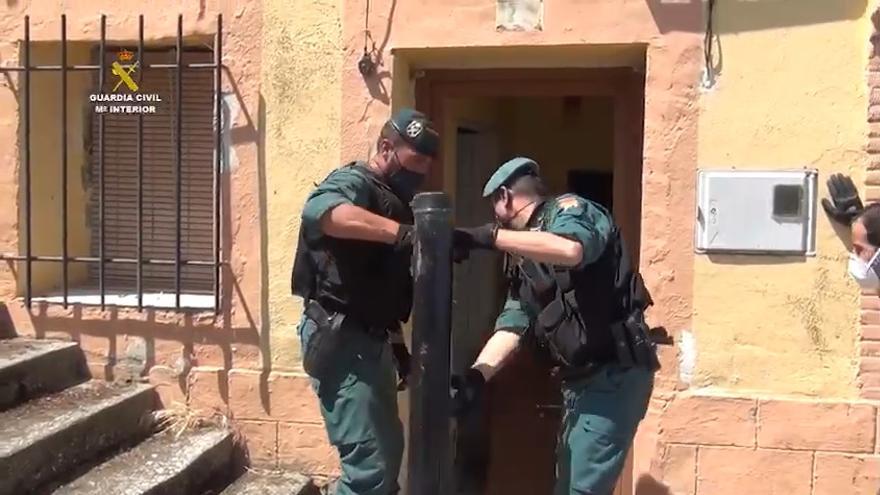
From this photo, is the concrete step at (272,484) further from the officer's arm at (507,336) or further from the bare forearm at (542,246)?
the bare forearm at (542,246)

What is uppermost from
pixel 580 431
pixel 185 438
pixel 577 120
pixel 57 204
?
pixel 577 120

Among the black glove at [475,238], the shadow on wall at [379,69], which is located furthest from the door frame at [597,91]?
the black glove at [475,238]

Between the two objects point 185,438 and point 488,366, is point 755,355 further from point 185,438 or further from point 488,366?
point 185,438

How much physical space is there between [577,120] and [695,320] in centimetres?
197

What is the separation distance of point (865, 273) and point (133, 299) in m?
3.36

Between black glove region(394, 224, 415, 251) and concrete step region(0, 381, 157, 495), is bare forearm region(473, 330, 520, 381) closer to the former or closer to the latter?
black glove region(394, 224, 415, 251)

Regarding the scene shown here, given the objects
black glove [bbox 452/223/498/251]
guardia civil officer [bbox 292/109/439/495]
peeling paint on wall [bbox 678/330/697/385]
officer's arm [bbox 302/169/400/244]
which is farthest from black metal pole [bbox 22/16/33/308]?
peeling paint on wall [bbox 678/330/697/385]

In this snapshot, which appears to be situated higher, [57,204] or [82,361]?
[57,204]

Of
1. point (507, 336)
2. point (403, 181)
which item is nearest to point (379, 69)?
point (403, 181)

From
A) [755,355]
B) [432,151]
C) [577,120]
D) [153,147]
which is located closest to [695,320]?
[755,355]

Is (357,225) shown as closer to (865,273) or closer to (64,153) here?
(865,273)

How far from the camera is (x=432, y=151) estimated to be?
367cm

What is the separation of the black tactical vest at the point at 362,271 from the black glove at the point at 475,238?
2.87ft

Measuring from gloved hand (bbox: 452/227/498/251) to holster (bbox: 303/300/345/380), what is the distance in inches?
41.7
